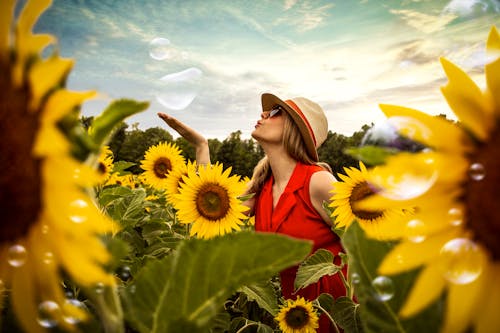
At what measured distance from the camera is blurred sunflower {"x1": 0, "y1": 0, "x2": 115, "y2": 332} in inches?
14.0

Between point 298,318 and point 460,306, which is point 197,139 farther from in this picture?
point 460,306

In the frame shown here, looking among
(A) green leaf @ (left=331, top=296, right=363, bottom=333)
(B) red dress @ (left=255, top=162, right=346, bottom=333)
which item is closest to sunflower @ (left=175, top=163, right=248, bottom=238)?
(B) red dress @ (left=255, top=162, right=346, bottom=333)

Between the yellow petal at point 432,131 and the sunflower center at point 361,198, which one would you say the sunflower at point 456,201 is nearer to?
the yellow petal at point 432,131

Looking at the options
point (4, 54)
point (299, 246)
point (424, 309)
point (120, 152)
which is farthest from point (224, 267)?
point (120, 152)

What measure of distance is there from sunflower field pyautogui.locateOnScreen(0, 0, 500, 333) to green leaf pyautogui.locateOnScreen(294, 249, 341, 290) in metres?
1.15

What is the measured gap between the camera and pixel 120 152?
2089cm

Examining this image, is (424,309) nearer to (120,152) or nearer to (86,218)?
(86,218)

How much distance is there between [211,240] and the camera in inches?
18.3

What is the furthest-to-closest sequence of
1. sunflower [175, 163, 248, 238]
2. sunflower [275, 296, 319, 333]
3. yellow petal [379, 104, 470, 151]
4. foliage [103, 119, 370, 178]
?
foliage [103, 119, 370, 178] → sunflower [175, 163, 248, 238] → sunflower [275, 296, 319, 333] → yellow petal [379, 104, 470, 151]

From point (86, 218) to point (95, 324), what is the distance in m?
0.14

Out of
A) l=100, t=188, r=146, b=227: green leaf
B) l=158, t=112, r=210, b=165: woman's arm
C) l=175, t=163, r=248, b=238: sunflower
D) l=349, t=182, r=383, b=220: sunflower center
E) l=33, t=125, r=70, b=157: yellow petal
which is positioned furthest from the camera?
l=158, t=112, r=210, b=165: woman's arm

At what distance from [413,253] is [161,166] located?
3.67 m

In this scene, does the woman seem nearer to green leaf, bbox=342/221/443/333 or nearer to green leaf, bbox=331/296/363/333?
green leaf, bbox=331/296/363/333

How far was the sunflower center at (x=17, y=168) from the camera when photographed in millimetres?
352
